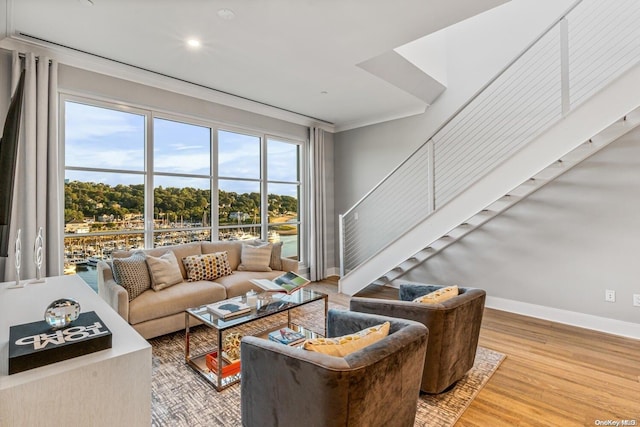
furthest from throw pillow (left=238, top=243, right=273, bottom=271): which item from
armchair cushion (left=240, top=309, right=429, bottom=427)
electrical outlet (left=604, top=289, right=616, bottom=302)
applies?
electrical outlet (left=604, top=289, right=616, bottom=302)

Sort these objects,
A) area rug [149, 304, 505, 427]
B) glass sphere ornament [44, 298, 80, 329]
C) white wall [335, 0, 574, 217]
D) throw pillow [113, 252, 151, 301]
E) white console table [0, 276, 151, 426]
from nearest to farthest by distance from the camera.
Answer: white console table [0, 276, 151, 426]
glass sphere ornament [44, 298, 80, 329]
area rug [149, 304, 505, 427]
throw pillow [113, 252, 151, 301]
white wall [335, 0, 574, 217]

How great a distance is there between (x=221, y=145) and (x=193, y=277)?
196 cm

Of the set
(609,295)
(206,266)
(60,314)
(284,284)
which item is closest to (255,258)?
(206,266)

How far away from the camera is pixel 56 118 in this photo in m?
3.10

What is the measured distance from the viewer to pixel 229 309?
263cm

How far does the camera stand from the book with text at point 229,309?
2551 mm

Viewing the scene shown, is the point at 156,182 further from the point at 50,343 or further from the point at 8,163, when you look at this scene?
the point at 50,343

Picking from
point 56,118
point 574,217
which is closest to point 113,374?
point 56,118

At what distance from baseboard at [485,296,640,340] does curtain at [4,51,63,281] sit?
4.98 m

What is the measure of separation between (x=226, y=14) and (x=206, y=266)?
8.52ft

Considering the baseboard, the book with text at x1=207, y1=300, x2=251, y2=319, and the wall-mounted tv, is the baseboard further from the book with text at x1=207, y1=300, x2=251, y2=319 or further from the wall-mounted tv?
the wall-mounted tv

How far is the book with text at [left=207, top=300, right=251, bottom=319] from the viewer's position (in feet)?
8.37

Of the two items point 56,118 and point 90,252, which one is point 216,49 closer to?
point 56,118

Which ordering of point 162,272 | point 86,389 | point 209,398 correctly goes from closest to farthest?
1. point 86,389
2. point 209,398
3. point 162,272
